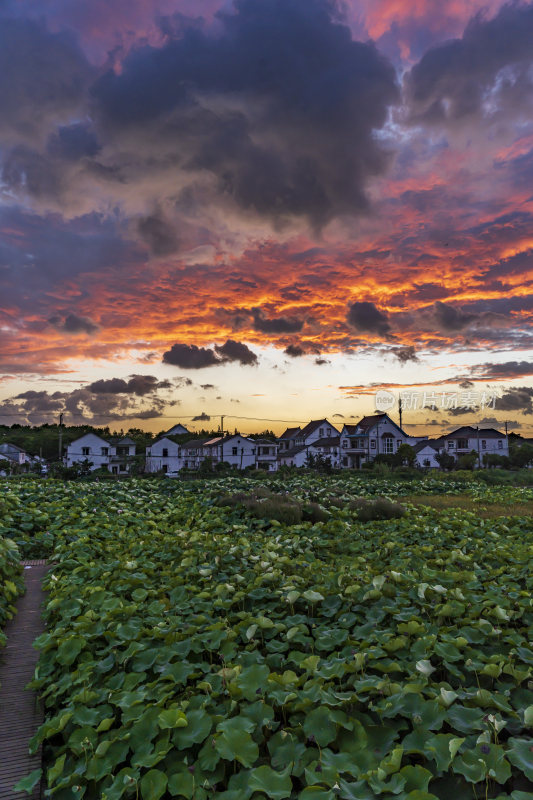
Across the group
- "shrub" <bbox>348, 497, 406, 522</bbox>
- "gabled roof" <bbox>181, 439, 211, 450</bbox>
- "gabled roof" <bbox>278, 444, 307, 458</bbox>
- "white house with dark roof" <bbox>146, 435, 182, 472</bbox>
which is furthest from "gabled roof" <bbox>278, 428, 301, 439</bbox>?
"shrub" <bbox>348, 497, 406, 522</bbox>

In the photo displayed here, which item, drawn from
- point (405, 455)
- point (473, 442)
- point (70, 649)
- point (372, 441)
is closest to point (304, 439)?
point (372, 441)

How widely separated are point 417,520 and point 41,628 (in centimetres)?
824

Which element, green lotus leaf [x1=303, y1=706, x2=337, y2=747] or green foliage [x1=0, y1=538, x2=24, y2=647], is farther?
green foliage [x1=0, y1=538, x2=24, y2=647]

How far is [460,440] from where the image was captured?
218 feet

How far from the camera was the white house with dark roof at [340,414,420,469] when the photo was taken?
59.5 meters

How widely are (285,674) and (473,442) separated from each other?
6894cm

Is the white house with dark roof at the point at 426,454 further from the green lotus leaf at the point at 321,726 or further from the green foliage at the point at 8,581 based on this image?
the green lotus leaf at the point at 321,726

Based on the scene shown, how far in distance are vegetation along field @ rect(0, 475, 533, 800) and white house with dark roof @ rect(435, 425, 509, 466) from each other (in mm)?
61826

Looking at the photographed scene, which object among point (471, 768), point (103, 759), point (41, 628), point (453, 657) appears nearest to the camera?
point (471, 768)

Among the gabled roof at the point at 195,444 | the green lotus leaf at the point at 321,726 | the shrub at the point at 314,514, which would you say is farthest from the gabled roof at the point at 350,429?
the green lotus leaf at the point at 321,726

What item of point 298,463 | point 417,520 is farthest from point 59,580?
point 298,463

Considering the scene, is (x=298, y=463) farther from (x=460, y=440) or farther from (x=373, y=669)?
(x=373, y=669)

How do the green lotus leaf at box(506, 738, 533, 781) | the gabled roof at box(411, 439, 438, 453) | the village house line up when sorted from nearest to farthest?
the green lotus leaf at box(506, 738, 533, 781), the village house, the gabled roof at box(411, 439, 438, 453)

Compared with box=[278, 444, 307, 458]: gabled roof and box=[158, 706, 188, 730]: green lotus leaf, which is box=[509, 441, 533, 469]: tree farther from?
box=[158, 706, 188, 730]: green lotus leaf
